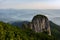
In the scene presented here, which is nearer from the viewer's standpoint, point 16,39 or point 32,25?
point 16,39

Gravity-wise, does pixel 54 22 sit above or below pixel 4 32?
below

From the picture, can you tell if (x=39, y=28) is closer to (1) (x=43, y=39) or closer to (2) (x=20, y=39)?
(1) (x=43, y=39)

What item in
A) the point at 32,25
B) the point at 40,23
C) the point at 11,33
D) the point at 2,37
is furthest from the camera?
the point at 40,23

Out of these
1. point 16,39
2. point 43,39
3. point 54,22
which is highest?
point 16,39

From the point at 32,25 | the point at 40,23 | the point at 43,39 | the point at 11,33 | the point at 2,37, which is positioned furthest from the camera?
the point at 40,23

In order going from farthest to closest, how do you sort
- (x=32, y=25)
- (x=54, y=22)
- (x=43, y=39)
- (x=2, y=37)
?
1. (x=54, y=22)
2. (x=32, y=25)
3. (x=43, y=39)
4. (x=2, y=37)

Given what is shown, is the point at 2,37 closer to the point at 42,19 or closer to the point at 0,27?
the point at 0,27

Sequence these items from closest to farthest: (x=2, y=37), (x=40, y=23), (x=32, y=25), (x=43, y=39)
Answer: (x=2, y=37)
(x=43, y=39)
(x=32, y=25)
(x=40, y=23)

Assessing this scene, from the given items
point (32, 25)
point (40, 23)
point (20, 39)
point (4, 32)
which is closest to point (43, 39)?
point (20, 39)

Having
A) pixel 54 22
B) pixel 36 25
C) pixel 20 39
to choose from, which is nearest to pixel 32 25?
pixel 36 25
